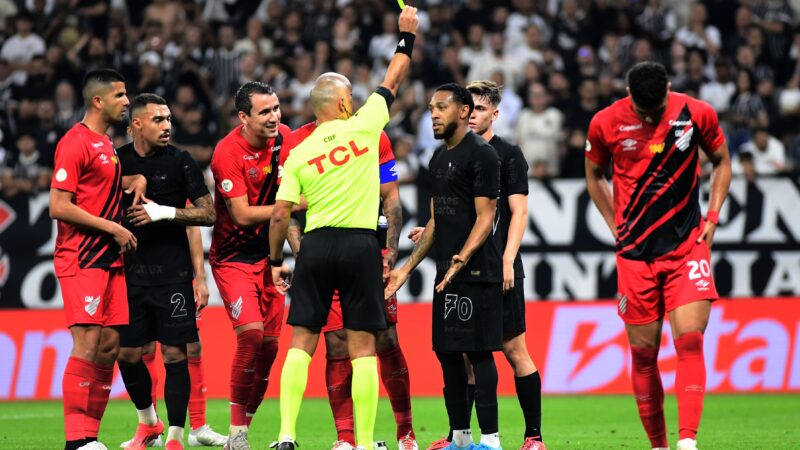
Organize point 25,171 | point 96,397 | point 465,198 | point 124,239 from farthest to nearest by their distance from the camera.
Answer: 1. point 25,171
2. point 96,397
3. point 124,239
4. point 465,198

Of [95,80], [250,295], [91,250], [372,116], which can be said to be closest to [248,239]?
[250,295]

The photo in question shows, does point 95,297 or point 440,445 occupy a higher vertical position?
point 95,297

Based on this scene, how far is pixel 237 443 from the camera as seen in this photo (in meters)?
9.45

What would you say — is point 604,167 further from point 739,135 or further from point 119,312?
point 739,135

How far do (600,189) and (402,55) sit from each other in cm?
168

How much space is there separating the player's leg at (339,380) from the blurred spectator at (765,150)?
10085 mm

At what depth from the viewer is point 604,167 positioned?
8680mm

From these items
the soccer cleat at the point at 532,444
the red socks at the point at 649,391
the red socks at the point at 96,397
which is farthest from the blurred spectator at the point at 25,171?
the red socks at the point at 649,391

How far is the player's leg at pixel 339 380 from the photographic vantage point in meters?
9.24

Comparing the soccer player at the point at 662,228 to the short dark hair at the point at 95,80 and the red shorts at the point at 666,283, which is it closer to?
the red shorts at the point at 666,283

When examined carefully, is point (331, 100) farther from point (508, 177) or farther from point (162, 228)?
point (162, 228)

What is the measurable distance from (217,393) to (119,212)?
6502mm

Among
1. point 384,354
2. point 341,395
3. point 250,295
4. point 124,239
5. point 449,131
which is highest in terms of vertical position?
point 449,131

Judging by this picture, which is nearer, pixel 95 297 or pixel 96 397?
pixel 95 297
